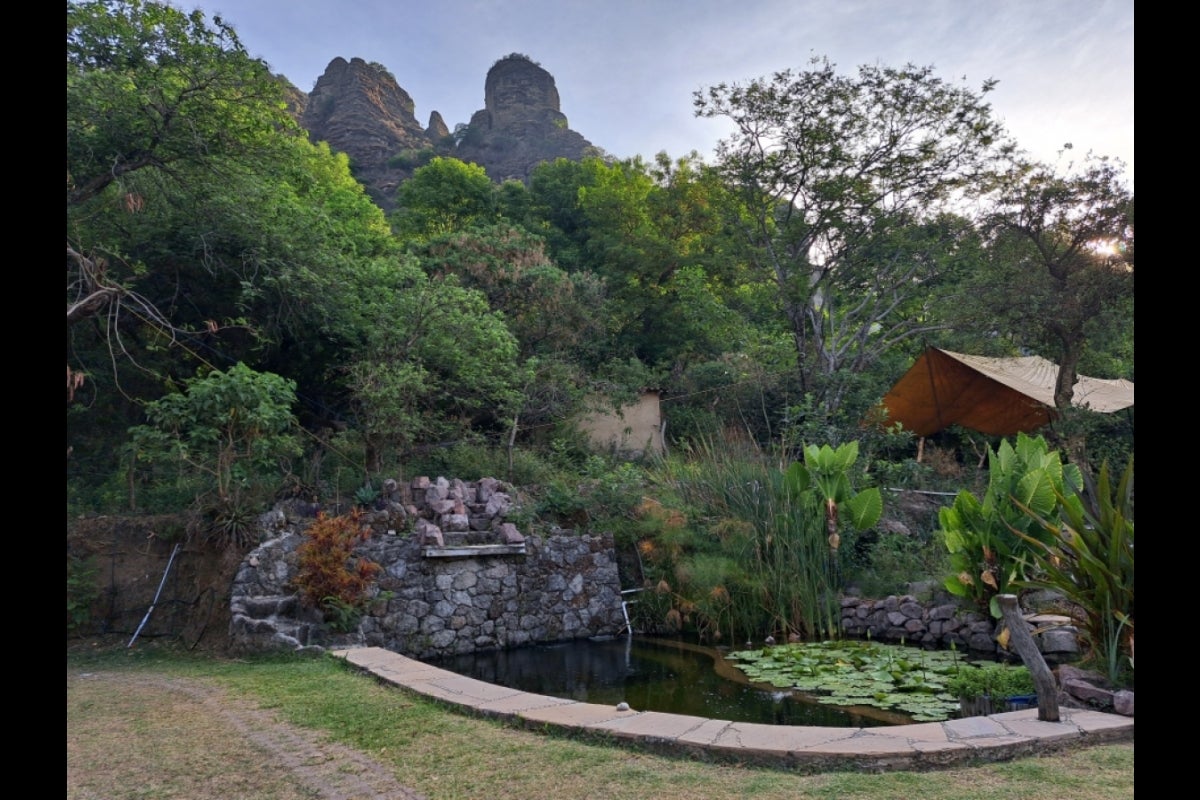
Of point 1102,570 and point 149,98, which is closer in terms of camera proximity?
point 1102,570

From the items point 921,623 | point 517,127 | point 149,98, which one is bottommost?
point 921,623

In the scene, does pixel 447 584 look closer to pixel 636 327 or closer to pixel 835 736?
pixel 835 736

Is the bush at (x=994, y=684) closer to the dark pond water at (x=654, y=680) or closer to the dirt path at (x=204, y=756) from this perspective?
the dark pond water at (x=654, y=680)

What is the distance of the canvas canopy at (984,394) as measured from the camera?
1196 cm

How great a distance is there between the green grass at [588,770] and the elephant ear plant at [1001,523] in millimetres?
2833

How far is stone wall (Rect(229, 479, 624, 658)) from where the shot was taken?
6699 mm

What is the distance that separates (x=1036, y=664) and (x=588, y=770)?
2.41 m

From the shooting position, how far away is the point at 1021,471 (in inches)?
255

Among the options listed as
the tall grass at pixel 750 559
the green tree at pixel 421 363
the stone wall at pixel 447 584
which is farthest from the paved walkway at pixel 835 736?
the green tree at pixel 421 363

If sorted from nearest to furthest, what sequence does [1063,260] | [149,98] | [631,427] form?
1. [149,98]
2. [1063,260]
3. [631,427]

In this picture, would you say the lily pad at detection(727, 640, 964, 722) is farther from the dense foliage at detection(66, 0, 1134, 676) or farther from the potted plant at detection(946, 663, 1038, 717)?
the dense foliage at detection(66, 0, 1134, 676)

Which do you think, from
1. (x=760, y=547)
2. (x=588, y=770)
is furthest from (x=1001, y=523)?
(x=588, y=770)

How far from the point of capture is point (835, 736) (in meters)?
3.55
